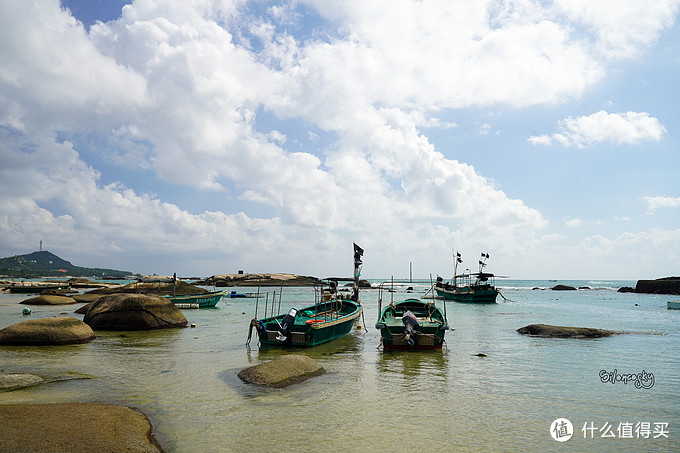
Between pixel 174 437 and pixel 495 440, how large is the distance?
6731mm

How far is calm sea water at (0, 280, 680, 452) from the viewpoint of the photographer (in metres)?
8.92

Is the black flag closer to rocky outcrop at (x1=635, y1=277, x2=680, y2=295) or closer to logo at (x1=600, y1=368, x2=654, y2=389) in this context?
logo at (x1=600, y1=368, x2=654, y2=389)

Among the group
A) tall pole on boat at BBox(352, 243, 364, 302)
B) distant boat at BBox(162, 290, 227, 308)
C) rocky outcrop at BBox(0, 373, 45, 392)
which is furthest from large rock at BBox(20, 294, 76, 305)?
rocky outcrop at BBox(0, 373, 45, 392)

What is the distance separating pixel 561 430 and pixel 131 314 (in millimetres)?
24680

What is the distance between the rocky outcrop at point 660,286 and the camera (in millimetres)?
93531

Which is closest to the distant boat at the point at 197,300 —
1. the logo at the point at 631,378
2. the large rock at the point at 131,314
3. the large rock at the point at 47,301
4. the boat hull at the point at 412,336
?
the large rock at the point at 47,301

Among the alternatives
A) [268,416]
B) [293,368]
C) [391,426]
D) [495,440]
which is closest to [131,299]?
[293,368]

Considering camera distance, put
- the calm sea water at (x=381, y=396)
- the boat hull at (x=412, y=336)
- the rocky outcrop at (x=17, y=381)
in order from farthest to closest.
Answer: the boat hull at (x=412, y=336)
the rocky outcrop at (x=17, y=381)
the calm sea water at (x=381, y=396)

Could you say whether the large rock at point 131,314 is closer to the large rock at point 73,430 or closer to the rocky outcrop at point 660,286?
the large rock at point 73,430

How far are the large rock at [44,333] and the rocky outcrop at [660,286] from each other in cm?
11263

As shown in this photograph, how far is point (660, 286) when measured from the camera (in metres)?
97.6

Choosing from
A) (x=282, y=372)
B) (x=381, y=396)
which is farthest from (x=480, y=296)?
(x=282, y=372)

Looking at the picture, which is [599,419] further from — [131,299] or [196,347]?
[131,299]

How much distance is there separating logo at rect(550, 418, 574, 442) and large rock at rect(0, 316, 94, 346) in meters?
20.6
